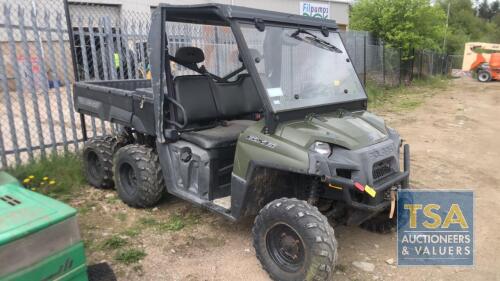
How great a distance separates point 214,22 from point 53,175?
2.82 metres

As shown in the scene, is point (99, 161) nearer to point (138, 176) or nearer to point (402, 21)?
point (138, 176)

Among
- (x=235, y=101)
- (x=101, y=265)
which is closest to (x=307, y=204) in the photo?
(x=101, y=265)

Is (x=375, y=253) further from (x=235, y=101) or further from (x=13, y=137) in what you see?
(x=13, y=137)

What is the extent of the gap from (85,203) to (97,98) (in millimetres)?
1216

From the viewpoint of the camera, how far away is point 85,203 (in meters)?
4.90

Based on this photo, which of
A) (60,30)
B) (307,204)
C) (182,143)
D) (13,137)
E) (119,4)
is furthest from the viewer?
(119,4)

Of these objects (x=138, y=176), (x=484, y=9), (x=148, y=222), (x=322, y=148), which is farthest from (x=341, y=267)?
(x=484, y=9)

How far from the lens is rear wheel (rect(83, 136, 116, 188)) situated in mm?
4996

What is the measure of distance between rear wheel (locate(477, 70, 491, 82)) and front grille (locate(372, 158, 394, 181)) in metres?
24.0

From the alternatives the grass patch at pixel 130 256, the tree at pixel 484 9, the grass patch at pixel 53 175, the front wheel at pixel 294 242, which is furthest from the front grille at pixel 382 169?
the tree at pixel 484 9

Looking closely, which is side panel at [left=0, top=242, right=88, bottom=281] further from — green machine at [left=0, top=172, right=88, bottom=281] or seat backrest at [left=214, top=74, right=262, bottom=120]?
seat backrest at [left=214, top=74, right=262, bottom=120]

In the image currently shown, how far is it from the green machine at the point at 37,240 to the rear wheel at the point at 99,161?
8.91 ft

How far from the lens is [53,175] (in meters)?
5.36

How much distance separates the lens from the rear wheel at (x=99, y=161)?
500 centimetres
